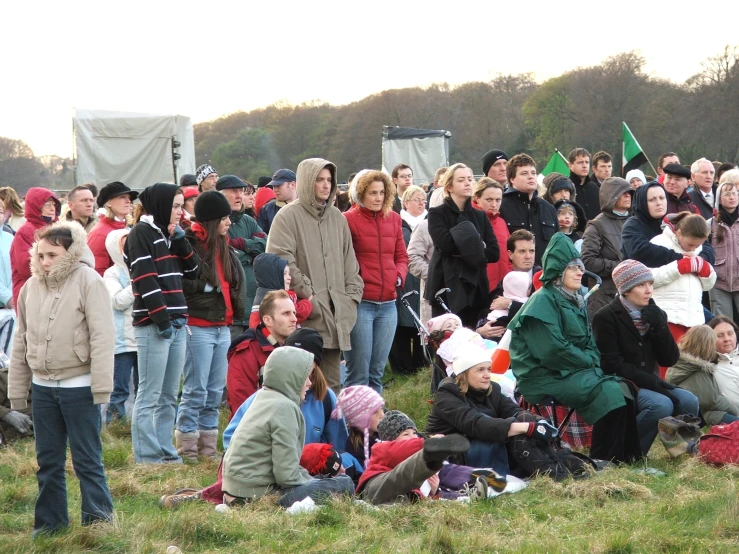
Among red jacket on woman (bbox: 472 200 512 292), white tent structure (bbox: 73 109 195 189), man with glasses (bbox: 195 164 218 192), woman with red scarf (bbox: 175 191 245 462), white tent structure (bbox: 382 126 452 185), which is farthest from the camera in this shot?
white tent structure (bbox: 382 126 452 185)

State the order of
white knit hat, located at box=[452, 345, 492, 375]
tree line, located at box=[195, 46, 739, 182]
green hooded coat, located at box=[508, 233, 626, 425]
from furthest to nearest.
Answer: tree line, located at box=[195, 46, 739, 182] < green hooded coat, located at box=[508, 233, 626, 425] < white knit hat, located at box=[452, 345, 492, 375]

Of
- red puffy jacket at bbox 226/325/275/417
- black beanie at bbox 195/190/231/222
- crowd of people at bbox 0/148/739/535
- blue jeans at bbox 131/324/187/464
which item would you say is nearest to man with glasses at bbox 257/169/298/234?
crowd of people at bbox 0/148/739/535

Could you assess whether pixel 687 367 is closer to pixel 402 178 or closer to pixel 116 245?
pixel 116 245

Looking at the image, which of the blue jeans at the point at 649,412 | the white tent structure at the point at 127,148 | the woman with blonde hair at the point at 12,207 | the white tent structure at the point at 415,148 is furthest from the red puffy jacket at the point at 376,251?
the white tent structure at the point at 127,148

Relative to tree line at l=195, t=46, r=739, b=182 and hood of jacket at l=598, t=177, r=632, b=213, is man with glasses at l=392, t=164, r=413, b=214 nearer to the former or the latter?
hood of jacket at l=598, t=177, r=632, b=213

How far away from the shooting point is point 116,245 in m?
8.54

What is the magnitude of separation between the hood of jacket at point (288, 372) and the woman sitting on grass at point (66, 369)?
3.18ft

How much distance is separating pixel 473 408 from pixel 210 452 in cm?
242

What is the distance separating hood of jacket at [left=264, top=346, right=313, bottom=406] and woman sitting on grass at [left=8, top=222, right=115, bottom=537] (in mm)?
969

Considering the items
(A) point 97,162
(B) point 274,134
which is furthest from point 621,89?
(A) point 97,162

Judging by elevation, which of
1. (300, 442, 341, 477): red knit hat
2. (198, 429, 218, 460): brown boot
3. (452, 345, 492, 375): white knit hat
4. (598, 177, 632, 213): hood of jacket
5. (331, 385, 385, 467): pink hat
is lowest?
(198, 429, 218, 460): brown boot

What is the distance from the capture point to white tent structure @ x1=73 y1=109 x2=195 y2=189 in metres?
19.2

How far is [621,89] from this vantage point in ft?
103

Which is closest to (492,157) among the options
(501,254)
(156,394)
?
(501,254)
